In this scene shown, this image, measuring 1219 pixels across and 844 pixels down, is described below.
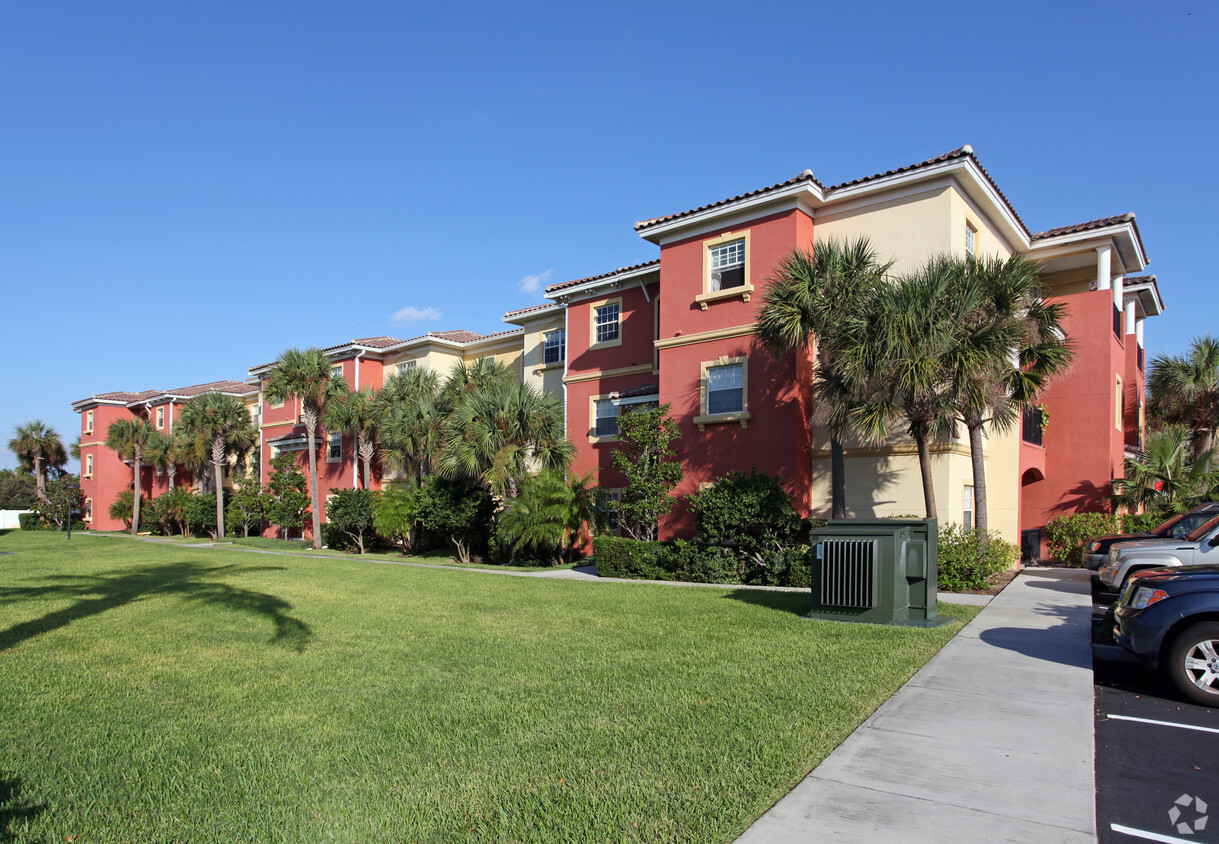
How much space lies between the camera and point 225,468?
44.3 m

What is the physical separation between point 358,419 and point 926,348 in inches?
972

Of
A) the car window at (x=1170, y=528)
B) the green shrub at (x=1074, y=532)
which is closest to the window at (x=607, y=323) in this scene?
the green shrub at (x=1074, y=532)

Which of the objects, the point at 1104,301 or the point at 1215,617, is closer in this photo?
the point at 1215,617

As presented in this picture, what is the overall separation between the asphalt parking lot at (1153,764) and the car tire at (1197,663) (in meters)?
0.15

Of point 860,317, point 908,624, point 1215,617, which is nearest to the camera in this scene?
point 1215,617

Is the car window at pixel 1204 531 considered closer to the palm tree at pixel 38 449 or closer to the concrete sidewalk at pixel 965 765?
the concrete sidewalk at pixel 965 765

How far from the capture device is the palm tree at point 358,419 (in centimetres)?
3159

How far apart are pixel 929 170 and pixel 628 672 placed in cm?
1326

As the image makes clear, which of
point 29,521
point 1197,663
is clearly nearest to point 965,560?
point 1197,663

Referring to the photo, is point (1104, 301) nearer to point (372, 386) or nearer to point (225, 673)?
point (225, 673)

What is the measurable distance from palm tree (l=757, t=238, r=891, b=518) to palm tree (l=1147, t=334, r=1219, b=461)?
639 inches

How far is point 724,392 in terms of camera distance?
1853cm

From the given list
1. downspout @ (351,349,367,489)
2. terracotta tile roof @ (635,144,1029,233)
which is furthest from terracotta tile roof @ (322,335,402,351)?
terracotta tile roof @ (635,144,1029,233)

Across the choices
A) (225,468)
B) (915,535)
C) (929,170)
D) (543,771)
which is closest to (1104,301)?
(929,170)
